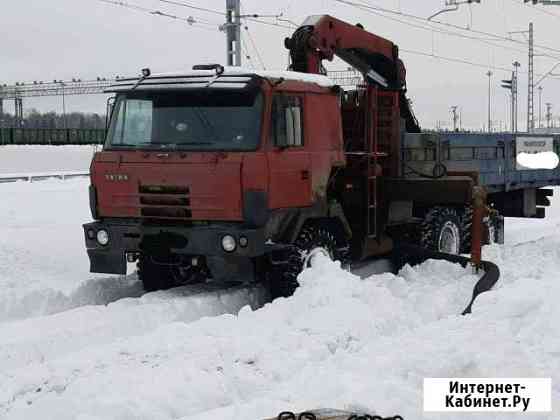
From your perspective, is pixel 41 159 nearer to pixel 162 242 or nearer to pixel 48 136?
pixel 48 136

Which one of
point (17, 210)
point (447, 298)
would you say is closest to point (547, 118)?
point (17, 210)

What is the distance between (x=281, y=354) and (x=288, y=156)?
10.4ft

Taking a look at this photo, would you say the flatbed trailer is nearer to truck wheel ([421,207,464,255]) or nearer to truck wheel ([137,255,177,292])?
truck wheel ([421,207,464,255])

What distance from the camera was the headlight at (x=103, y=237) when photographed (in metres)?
9.22

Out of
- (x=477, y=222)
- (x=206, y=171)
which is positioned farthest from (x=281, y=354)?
(x=477, y=222)

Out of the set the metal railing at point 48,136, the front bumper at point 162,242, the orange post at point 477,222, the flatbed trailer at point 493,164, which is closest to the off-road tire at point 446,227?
the flatbed trailer at point 493,164

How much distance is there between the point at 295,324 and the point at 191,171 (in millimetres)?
2229

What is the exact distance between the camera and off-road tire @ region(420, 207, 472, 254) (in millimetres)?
11789

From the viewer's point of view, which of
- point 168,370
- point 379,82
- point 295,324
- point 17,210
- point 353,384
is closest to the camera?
point 353,384

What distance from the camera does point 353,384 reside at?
5.33m

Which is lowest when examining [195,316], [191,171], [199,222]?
[195,316]

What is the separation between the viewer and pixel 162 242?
886cm

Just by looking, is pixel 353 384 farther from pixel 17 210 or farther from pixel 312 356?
pixel 17 210

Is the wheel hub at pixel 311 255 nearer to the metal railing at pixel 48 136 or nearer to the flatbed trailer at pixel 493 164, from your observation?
the flatbed trailer at pixel 493 164
